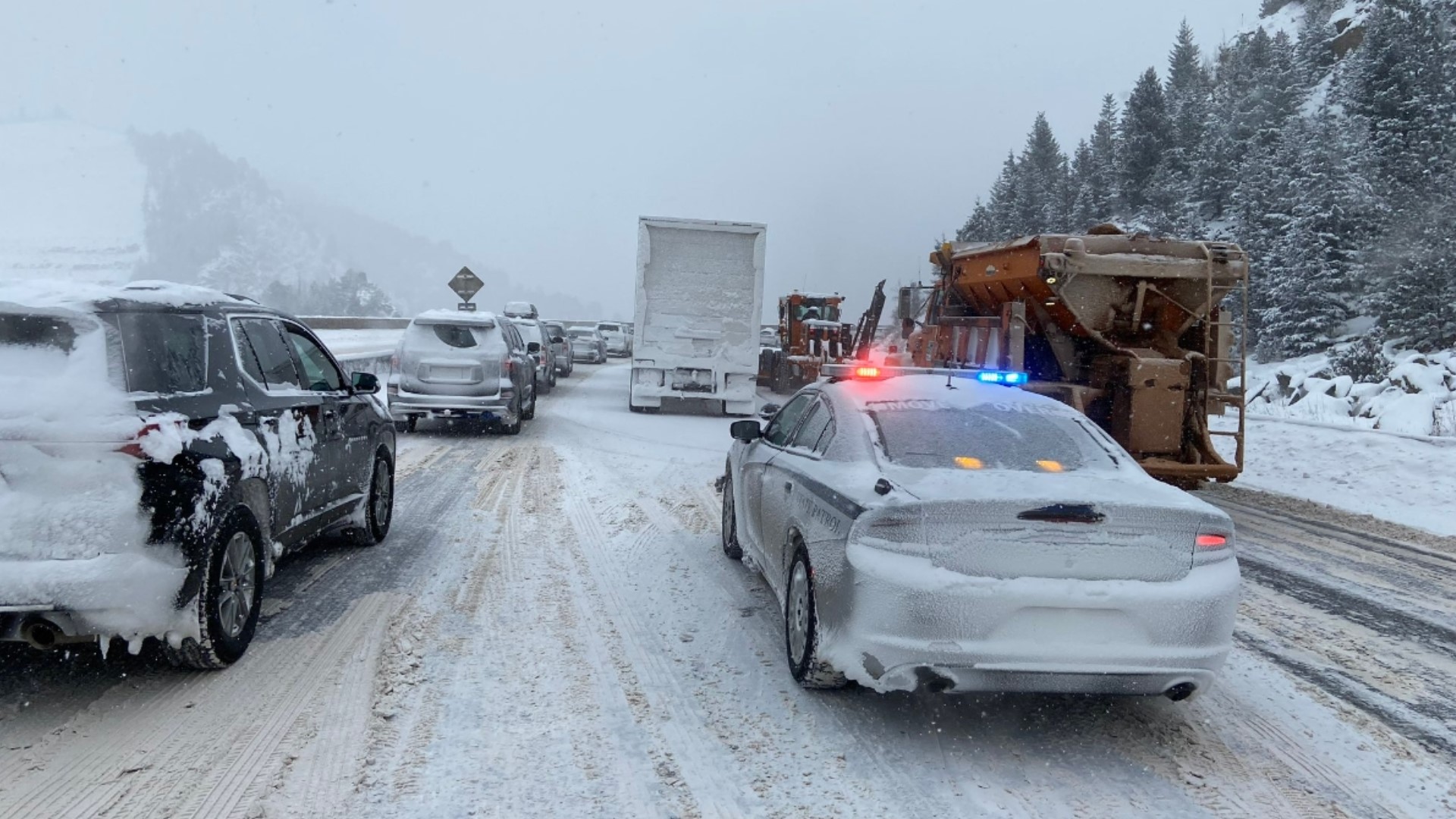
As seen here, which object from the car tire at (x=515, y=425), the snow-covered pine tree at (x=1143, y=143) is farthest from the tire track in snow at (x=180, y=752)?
the snow-covered pine tree at (x=1143, y=143)

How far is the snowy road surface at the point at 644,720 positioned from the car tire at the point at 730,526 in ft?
0.98

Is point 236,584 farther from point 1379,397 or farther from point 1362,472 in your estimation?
point 1379,397

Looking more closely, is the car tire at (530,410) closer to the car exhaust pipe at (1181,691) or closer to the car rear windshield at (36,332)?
the car rear windshield at (36,332)

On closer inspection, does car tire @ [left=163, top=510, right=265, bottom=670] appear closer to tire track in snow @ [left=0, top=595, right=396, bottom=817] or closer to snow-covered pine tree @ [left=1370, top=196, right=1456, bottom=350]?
tire track in snow @ [left=0, top=595, right=396, bottom=817]

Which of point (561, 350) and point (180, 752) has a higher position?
point (561, 350)

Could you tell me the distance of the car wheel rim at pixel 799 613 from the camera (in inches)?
177

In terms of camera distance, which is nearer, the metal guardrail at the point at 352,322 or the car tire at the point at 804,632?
the car tire at the point at 804,632

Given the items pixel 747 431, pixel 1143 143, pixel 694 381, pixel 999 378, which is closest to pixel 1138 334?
pixel 999 378

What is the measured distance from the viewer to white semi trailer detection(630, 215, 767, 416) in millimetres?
18391

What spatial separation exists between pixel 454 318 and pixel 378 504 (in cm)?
702

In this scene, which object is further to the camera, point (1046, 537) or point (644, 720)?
point (644, 720)

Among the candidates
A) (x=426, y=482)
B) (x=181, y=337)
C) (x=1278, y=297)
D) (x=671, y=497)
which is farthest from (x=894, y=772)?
(x=1278, y=297)

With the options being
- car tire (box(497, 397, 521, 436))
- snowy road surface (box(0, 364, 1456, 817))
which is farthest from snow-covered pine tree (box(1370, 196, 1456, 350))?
snowy road surface (box(0, 364, 1456, 817))

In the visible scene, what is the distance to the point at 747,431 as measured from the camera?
6.54 metres
